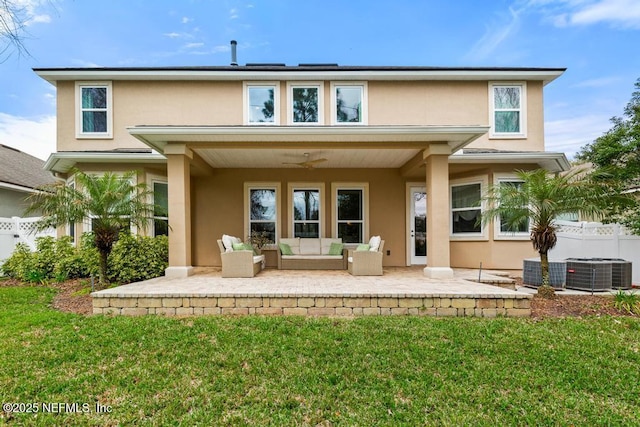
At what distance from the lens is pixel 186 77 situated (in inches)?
375

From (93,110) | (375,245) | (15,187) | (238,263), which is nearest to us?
(238,263)

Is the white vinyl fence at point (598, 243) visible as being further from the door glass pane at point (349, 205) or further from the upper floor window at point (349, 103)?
the upper floor window at point (349, 103)

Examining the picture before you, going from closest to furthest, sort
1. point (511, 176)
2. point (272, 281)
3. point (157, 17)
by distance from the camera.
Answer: point (272, 281) → point (511, 176) → point (157, 17)

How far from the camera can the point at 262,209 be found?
9789 mm

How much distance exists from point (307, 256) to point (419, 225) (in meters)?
3.76

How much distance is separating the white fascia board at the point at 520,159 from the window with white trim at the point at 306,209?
12.9ft

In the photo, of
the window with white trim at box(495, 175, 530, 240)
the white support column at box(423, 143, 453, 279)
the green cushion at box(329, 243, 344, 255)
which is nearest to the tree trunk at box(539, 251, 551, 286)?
the white support column at box(423, 143, 453, 279)

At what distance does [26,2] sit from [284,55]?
11.7m

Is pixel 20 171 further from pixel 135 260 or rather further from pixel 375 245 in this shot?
pixel 375 245

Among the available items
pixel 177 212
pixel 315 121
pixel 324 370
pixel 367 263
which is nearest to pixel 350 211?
pixel 367 263

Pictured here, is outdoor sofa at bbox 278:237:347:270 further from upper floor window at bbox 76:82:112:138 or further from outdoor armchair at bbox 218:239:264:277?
upper floor window at bbox 76:82:112:138

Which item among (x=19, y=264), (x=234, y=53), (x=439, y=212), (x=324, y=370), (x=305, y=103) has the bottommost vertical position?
(x=324, y=370)

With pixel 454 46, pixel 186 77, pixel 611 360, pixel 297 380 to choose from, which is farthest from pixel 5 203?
pixel 454 46

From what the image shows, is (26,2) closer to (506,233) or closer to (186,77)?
(186,77)
